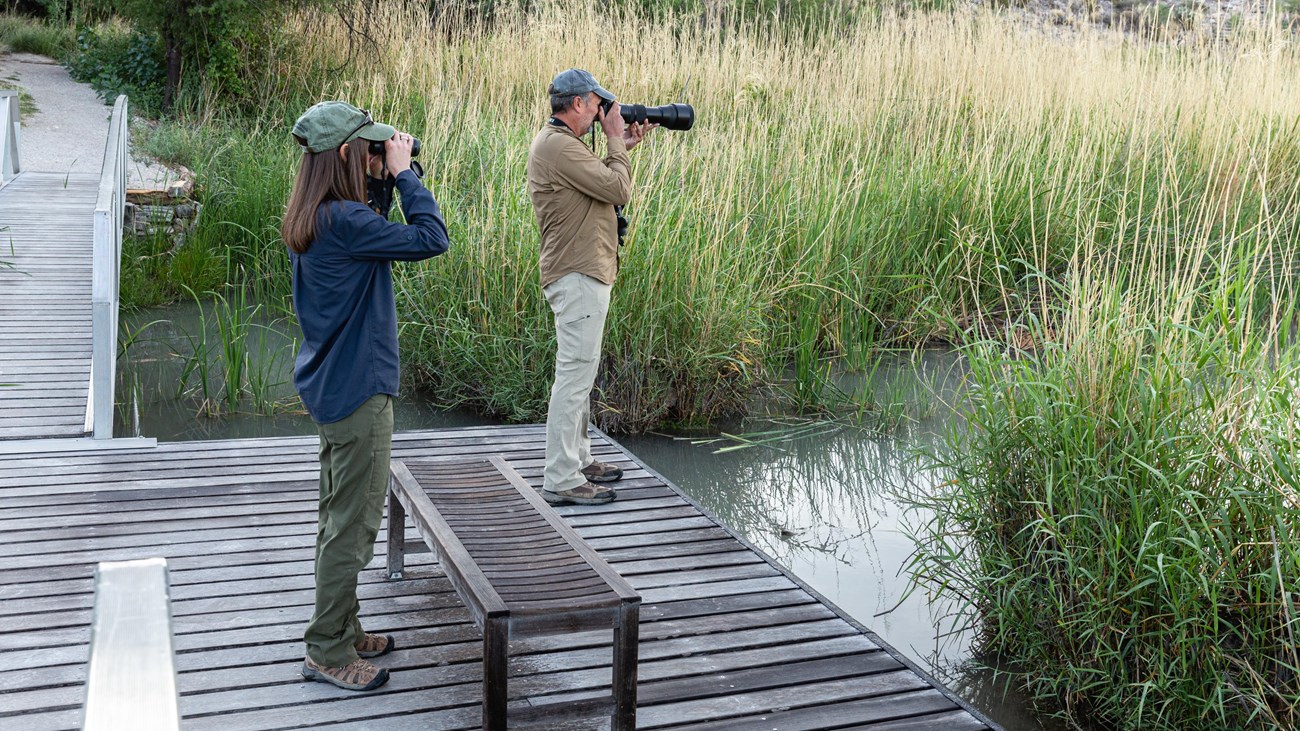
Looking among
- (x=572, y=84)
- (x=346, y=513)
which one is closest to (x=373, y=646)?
(x=346, y=513)

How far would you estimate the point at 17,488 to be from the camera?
13.9 ft

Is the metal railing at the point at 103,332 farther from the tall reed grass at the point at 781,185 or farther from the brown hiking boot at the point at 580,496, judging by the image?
the brown hiking boot at the point at 580,496

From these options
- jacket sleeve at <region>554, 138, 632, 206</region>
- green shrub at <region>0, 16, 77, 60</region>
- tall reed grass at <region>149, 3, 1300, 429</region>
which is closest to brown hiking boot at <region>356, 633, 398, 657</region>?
jacket sleeve at <region>554, 138, 632, 206</region>

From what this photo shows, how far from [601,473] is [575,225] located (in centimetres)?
107

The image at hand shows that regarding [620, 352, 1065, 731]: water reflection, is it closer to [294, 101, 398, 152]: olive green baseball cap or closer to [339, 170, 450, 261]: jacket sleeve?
[339, 170, 450, 261]: jacket sleeve

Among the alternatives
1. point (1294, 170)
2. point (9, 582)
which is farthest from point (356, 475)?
point (1294, 170)

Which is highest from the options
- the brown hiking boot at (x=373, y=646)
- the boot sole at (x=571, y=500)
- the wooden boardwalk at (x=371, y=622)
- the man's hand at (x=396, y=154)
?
the man's hand at (x=396, y=154)

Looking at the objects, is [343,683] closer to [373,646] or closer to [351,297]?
[373,646]

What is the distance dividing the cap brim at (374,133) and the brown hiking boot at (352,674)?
1244 millimetres

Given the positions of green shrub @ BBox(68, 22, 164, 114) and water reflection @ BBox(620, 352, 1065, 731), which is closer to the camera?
water reflection @ BBox(620, 352, 1065, 731)

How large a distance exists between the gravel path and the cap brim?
667 centimetres

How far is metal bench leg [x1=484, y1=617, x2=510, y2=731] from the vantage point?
2.62 m

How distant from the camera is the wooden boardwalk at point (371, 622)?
290cm

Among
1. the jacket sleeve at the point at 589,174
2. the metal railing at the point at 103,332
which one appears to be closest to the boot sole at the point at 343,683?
the jacket sleeve at the point at 589,174
